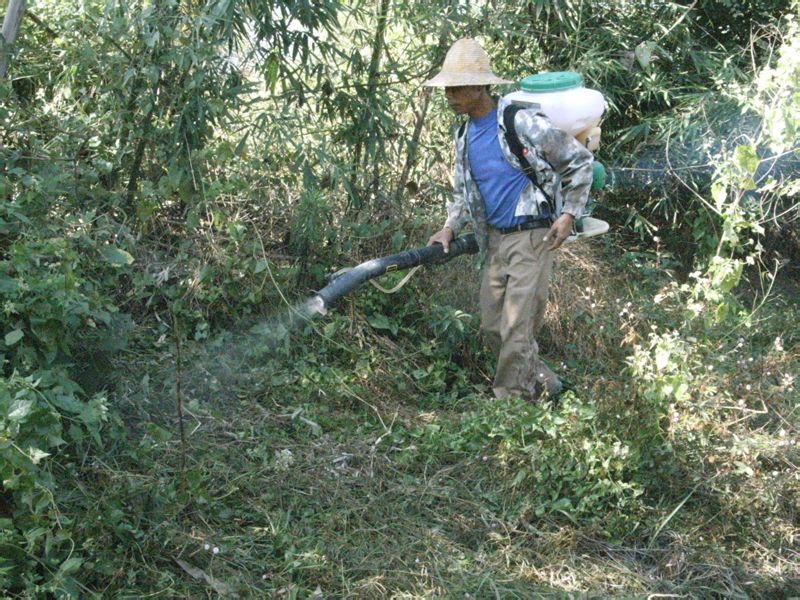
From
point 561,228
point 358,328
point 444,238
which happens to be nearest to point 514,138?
point 561,228

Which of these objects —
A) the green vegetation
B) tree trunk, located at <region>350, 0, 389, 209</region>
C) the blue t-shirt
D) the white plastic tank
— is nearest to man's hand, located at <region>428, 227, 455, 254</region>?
the blue t-shirt

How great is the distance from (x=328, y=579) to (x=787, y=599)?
5.64ft

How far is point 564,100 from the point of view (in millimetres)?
4648

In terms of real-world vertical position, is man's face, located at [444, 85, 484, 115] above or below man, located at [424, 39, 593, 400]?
above

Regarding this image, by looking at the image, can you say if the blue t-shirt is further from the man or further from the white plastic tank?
the white plastic tank

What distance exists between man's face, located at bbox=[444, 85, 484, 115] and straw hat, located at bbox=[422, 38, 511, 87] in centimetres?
6

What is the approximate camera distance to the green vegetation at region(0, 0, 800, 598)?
11.8 ft

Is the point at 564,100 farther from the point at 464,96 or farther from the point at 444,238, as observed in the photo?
the point at 444,238

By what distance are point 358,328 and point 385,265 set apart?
0.67 m

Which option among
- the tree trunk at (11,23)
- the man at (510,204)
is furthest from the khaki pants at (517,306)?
the tree trunk at (11,23)

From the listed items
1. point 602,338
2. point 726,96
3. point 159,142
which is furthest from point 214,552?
point 726,96

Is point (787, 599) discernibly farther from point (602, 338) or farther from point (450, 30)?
point (450, 30)

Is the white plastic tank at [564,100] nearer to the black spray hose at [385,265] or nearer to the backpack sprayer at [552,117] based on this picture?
the backpack sprayer at [552,117]

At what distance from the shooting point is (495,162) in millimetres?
4664
